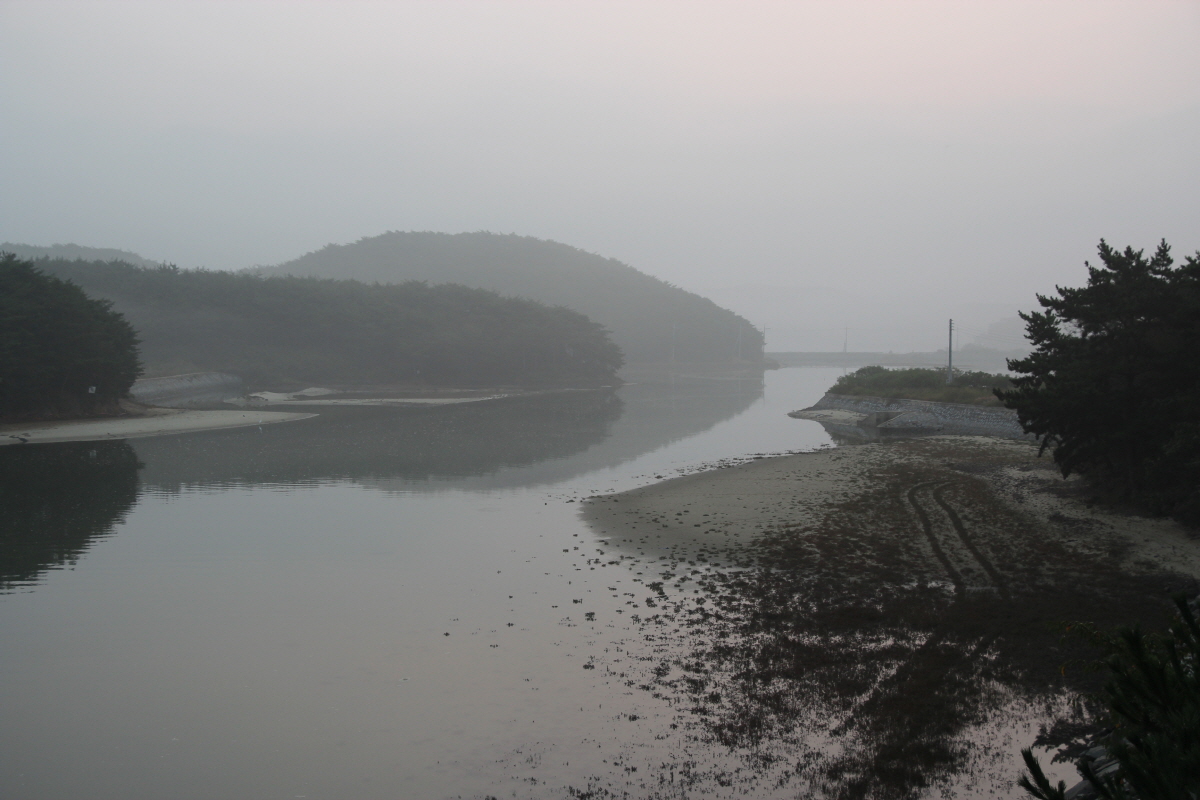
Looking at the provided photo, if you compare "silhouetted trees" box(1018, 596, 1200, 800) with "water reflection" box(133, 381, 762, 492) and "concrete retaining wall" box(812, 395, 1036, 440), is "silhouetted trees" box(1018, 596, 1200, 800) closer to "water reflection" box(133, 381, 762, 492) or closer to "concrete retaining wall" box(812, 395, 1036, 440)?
"water reflection" box(133, 381, 762, 492)

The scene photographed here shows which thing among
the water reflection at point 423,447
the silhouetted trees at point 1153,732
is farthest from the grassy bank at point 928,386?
the silhouetted trees at point 1153,732

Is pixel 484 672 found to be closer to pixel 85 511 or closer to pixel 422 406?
pixel 85 511

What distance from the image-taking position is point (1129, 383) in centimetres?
1962

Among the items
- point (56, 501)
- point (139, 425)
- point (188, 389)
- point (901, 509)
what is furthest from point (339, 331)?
point (901, 509)

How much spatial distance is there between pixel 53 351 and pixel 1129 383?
49.0 m

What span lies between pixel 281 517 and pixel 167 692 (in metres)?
12.6

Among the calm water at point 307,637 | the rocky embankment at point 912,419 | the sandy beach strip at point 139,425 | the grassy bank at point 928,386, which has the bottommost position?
the calm water at point 307,637

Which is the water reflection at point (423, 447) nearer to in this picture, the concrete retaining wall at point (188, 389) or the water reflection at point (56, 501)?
the water reflection at point (56, 501)

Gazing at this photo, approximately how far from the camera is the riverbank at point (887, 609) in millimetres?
8984

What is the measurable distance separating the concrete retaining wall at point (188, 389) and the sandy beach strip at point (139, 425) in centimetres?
1052

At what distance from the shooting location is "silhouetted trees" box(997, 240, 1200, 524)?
18.0 meters

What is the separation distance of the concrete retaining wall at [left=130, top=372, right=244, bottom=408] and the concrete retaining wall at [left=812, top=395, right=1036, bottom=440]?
5218 cm

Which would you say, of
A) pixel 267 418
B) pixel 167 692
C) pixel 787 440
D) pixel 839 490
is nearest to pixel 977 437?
pixel 787 440

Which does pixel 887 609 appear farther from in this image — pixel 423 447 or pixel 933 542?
pixel 423 447
